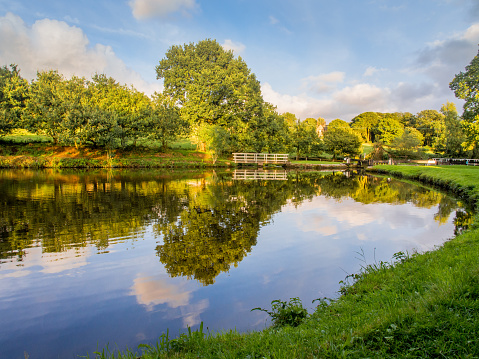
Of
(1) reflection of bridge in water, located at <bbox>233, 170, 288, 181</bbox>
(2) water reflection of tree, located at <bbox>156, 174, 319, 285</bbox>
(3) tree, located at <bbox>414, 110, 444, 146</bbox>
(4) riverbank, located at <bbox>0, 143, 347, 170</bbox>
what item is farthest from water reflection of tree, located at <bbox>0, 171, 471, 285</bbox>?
(3) tree, located at <bbox>414, 110, 444, 146</bbox>

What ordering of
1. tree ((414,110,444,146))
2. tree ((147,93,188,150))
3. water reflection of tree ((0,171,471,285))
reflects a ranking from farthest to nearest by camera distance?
tree ((414,110,444,146)), tree ((147,93,188,150)), water reflection of tree ((0,171,471,285))

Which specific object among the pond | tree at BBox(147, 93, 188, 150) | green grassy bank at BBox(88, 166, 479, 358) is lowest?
the pond

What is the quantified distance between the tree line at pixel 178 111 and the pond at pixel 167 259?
95.6 ft

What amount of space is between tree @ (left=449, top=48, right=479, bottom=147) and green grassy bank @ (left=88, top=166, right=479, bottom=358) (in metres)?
33.2

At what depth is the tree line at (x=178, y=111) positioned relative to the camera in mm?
43875

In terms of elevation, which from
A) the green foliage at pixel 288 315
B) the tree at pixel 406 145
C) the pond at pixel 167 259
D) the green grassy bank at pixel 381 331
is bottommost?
the pond at pixel 167 259

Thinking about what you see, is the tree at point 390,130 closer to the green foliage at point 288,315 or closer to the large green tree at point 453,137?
the large green tree at point 453,137

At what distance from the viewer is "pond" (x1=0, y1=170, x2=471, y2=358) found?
17.8ft

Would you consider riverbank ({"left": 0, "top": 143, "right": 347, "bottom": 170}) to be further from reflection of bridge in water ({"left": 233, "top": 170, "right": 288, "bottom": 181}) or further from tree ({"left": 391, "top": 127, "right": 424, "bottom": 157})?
tree ({"left": 391, "top": 127, "right": 424, "bottom": 157})

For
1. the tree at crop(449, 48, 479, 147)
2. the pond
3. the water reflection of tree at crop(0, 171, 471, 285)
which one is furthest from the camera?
the tree at crop(449, 48, 479, 147)

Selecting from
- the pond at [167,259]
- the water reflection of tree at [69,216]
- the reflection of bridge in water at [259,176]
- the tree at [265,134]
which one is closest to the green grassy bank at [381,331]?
the pond at [167,259]

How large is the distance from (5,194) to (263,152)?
43.2 meters

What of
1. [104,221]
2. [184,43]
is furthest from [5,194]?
[184,43]

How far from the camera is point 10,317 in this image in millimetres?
5582
